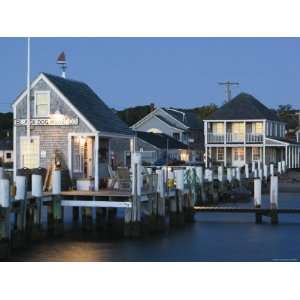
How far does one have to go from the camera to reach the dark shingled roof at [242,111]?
243 ft

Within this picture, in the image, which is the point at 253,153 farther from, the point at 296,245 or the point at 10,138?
the point at 296,245

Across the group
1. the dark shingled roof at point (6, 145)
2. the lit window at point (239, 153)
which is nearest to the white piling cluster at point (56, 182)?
the lit window at point (239, 153)

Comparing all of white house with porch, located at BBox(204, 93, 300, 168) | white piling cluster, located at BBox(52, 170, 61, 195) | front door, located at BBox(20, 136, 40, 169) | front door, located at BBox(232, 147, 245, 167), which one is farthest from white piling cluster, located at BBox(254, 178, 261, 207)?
front door, located at BBox(232, 147, 245, 167)

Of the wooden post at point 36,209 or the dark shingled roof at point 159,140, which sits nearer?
the wooden post at point 36,209

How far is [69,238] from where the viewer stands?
29609 millimetres

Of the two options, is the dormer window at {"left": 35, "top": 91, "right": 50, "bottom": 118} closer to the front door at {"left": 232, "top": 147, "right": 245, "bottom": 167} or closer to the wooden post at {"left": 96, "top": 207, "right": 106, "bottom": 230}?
the wooden post at {"left": 96, "top": 207, "right": 106, "bottom": 230}

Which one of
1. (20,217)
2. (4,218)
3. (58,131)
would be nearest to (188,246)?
(20,217)

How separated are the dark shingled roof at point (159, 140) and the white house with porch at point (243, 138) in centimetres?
461

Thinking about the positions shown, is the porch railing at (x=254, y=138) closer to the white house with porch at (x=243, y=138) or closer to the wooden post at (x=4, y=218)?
the white house with porch at (x=243, y=138)

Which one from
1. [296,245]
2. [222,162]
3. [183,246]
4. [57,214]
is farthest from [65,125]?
[222,162]

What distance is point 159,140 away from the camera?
76812 mm

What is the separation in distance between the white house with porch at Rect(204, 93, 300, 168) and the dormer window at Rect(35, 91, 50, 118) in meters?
40.0

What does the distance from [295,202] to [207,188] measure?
670 centimetres

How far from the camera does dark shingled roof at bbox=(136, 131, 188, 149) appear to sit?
74.3m
